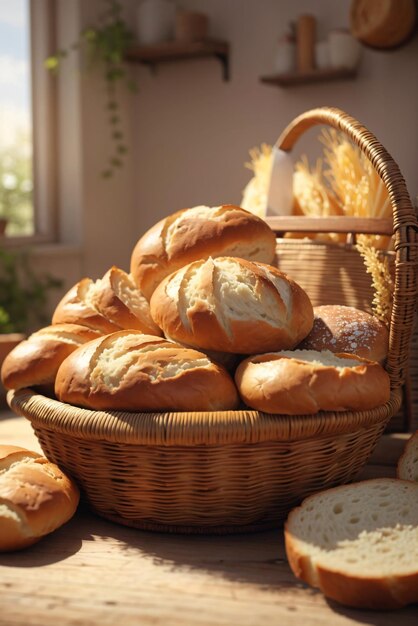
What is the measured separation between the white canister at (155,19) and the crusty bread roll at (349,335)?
131 inches

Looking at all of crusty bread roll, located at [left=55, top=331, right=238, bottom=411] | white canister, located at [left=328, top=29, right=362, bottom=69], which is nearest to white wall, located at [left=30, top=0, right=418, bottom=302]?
white canister, located at [left=328, top=29, right=362, bottom=69]

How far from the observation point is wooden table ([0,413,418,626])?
867mm

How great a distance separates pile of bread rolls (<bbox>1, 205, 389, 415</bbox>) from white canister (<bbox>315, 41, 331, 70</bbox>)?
263cm

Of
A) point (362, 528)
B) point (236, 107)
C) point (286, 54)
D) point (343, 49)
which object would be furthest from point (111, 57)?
point (362, 528)

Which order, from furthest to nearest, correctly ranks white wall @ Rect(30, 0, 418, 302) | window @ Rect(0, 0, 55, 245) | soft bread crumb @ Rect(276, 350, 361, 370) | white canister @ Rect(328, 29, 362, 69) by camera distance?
window @ Rect(0, 0, 55, 245) < white wall @ Rect(30, 0, 418, 302) < white canister @ Rect(328, 29, 362, 69) < soft bread crumb @ Rect(276, 350, 361, 370)

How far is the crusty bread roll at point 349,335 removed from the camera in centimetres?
123

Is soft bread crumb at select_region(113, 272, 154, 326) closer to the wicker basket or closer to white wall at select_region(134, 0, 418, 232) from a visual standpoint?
the wicker basket

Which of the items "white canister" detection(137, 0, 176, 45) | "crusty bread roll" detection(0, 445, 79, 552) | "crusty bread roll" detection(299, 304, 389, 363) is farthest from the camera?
"white canister" detection(137, 0, 176, 45)

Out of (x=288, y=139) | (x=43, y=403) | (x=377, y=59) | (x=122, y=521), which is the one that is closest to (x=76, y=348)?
(x=43, y=403)

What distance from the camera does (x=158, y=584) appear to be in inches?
37.4

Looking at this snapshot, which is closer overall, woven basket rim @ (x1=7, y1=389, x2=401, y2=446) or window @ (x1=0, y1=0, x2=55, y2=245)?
woven basket rim @ (x1=7, y1=389, x2=401, y2=446)

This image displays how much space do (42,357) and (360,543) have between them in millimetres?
607

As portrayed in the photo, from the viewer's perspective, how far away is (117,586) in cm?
94

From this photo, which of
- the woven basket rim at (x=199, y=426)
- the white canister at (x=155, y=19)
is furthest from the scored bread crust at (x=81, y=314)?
the white canister at (x=155, y=19)
